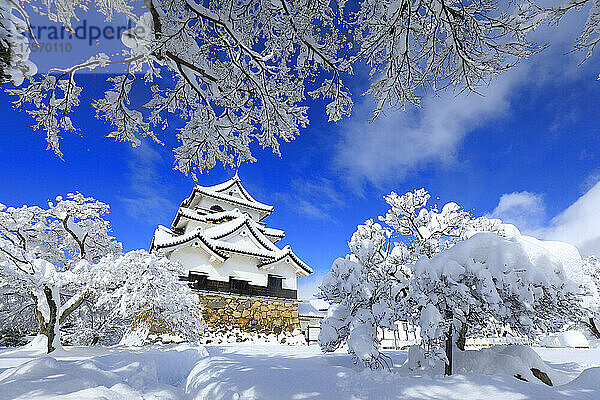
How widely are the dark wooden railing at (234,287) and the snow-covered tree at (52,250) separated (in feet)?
17.3

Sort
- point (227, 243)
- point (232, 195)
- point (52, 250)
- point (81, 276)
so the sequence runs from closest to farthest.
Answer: point (81, 276)
point (52, 250)
point (227, 243)
point (232, 195)

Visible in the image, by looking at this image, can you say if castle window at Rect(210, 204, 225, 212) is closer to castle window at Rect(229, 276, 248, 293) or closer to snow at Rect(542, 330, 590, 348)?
castle window at Rect(229, 276, 248, 293)

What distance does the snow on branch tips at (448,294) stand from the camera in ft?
14.1

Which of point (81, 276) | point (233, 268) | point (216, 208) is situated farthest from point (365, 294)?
point (216, 208)

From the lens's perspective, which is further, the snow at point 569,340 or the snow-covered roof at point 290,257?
the snow-covered roof at point 290,257

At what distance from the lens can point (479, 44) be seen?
135 inches

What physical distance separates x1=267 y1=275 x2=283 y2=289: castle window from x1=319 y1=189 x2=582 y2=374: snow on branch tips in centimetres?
1478

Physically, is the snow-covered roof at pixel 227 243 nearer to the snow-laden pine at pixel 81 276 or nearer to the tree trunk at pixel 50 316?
the snow-laden pine at pixel 81 276

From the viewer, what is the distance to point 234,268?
19.1 m

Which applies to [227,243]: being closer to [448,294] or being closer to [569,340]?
[448,294]

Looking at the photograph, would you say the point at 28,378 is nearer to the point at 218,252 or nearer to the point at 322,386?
the point at 322,386

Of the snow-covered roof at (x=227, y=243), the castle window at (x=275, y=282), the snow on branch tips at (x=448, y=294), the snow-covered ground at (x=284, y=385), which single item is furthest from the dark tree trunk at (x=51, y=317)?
the snow on branch tips at (x=448, y=294)

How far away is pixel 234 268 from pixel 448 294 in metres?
16.4

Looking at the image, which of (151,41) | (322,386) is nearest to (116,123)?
(151,41)
